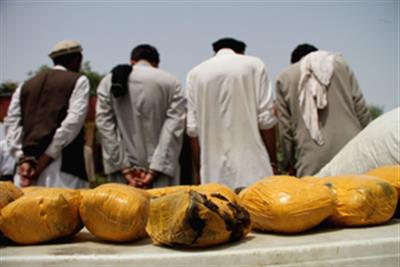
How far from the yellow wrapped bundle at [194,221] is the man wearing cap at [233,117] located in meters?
1.96

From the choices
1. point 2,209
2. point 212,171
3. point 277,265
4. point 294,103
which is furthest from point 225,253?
point 294,103

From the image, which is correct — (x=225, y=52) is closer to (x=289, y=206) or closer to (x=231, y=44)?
(x=231, y=44)

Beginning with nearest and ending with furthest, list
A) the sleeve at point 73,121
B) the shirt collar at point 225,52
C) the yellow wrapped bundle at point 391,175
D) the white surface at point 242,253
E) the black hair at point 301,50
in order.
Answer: the white surface at point 242,253 < the yellow wrapped bundle at point 391,175 < the sleeve at point 73,121 < the shirt collar at point 225,52 < the black hair at point 301,50

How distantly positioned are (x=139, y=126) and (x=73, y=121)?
0.45 m

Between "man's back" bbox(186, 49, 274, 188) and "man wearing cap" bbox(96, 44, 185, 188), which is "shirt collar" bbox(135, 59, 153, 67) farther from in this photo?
"man's back" bbox(186, 49, 274, 188)

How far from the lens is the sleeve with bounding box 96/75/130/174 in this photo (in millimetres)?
3211

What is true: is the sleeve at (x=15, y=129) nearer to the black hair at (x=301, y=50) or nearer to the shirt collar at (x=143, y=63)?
the shirt collar at (x=143, y=63)

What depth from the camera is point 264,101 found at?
3.19 meters

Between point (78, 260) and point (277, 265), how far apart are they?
0.48m

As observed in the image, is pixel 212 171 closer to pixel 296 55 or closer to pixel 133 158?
pixel 133 158

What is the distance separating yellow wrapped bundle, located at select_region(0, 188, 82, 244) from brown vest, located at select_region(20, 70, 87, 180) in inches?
75.6

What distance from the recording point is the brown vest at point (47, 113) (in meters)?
3.11

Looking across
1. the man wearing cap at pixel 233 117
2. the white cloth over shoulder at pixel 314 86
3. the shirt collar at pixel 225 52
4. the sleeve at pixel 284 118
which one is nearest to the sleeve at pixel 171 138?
the man wearing cap at pixel 233 117

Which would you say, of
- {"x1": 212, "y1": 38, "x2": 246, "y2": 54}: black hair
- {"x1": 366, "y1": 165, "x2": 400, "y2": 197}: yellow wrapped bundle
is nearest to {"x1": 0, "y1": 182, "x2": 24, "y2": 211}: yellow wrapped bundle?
{"x1": 366, "y1": 165, "x2": 400, "y2": 197}: yellow wrapped bundle
